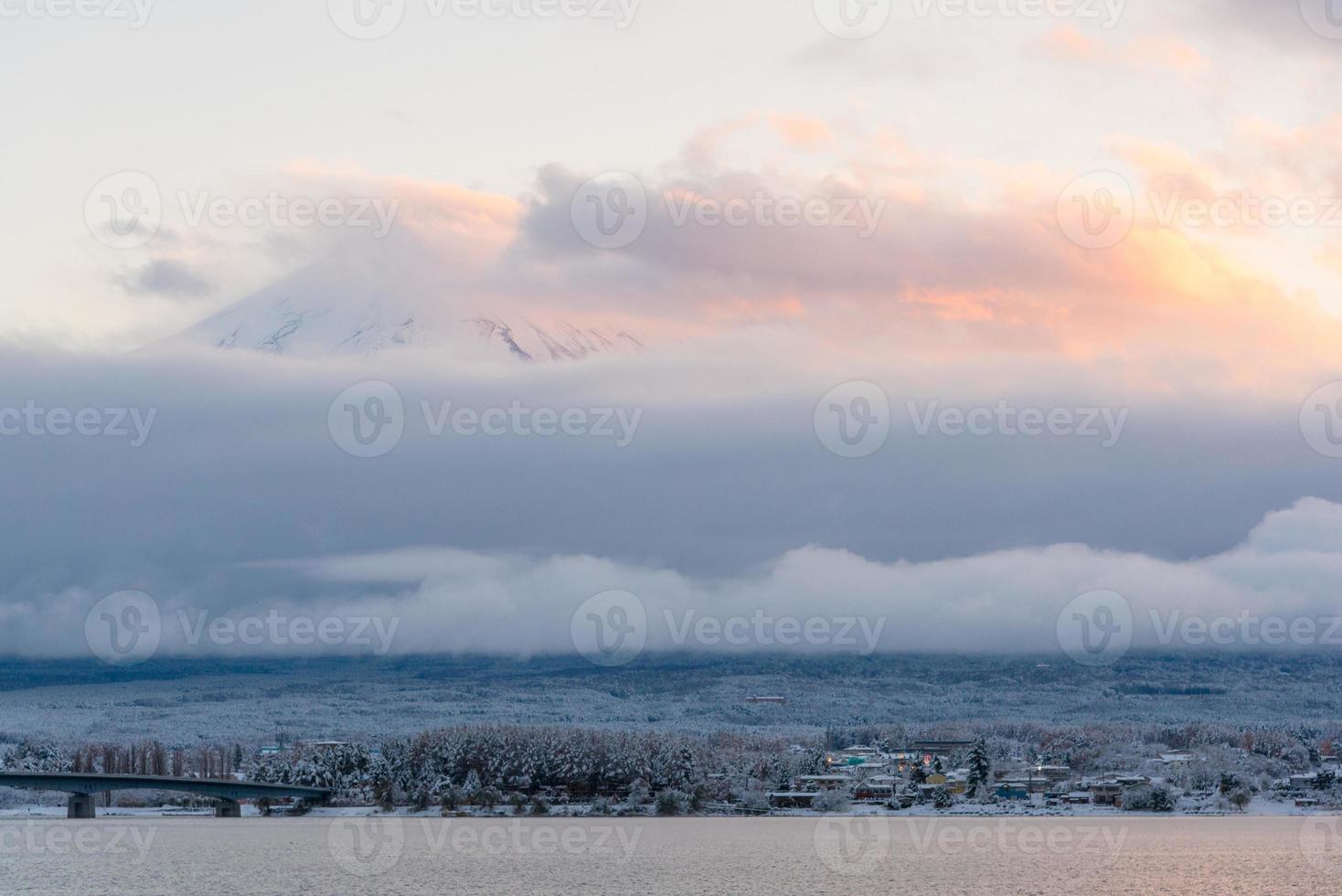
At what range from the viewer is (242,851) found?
161000 mm

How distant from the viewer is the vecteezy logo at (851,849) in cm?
14062

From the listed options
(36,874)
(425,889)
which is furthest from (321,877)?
(36,874)

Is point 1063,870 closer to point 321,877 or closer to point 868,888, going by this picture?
point 868,888

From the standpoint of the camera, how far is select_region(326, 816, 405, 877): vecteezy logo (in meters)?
140

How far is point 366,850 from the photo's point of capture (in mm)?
164375

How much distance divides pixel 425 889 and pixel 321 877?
42.8 ft

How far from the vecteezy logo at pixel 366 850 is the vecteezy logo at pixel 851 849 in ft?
121

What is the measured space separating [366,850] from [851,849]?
150 ft
